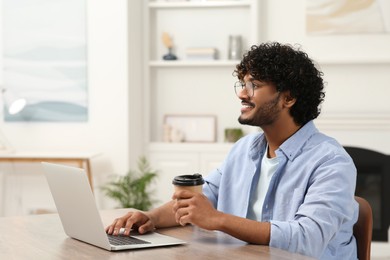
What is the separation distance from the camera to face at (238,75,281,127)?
2.36m

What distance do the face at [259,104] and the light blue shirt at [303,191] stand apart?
0.36 ft

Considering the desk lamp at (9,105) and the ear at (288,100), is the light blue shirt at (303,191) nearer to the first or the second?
the ear at (288,100)

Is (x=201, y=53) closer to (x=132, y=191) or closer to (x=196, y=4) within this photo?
(x=196, y=4)

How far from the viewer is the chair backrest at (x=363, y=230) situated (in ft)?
7.36

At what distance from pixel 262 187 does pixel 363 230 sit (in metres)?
0.36

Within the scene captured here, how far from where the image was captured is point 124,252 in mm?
1934

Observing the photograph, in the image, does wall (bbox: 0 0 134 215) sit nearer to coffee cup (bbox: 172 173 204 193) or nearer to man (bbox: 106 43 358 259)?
man (bbox: 106 43 358 259)

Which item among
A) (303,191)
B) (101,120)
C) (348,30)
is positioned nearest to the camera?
(303,191)

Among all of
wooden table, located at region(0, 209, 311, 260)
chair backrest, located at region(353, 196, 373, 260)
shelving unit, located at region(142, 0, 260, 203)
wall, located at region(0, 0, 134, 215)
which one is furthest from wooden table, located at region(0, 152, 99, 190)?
chair backrest, located at region(353, 196, 373, 260)

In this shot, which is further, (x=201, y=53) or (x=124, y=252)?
(x=201, y=53)

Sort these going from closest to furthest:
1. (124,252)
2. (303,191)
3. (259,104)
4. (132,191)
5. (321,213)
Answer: (124,252) → (321,213) → (303,191) → (259,104) → (132,191)

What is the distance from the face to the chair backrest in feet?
1.29

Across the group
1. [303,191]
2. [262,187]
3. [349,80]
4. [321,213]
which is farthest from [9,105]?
[321,213]

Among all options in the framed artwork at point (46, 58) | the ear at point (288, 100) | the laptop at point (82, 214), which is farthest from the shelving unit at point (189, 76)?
the laptop at point (82, 214)
